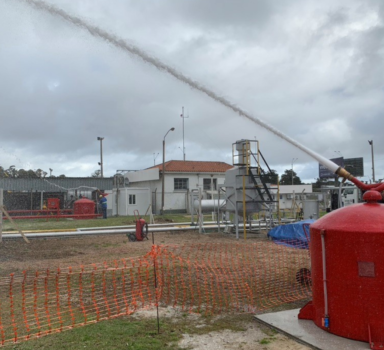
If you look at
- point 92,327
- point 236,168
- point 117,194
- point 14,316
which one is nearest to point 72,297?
point 14,316

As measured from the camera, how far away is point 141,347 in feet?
16.2

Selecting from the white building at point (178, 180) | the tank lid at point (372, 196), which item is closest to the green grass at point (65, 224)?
the white building at point (178, 180)

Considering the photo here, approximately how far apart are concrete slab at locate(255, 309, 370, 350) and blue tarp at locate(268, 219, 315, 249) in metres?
8.76

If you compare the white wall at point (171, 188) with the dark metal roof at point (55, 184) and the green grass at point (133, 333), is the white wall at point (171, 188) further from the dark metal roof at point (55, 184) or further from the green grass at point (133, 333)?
the green grass at point (133, 333)

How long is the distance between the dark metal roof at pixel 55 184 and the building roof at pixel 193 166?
6468 millimetres

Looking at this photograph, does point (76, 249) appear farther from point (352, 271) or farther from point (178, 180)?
point (178, 180)

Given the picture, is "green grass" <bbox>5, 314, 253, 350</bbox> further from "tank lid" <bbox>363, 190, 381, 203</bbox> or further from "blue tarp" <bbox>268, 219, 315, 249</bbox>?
"blue tarp" <bbox>268, 219, 315, 249</bbox>

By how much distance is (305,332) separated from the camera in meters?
5.41

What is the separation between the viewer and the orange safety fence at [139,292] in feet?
20.2

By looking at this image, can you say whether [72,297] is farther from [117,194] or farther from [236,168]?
[117,194]

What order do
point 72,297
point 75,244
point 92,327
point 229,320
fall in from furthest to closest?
point 75,244, point 72,297, point 229,320, point 92,327

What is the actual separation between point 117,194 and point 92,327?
33.0 m

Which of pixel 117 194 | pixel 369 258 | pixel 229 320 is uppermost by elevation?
pixel 117 194

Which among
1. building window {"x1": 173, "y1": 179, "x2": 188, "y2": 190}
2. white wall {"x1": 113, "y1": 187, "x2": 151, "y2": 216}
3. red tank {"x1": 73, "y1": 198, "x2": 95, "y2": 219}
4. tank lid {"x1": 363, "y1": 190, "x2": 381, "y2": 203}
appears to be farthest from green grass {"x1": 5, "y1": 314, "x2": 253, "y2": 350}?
building window {"x1": 173, "y1": 179, "x2": 188, "y2": 190}
